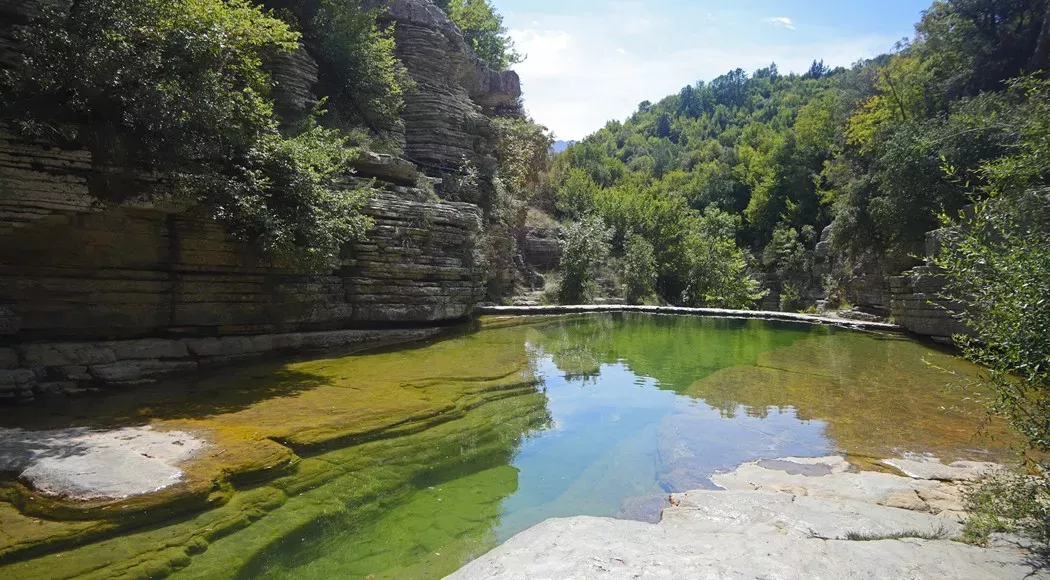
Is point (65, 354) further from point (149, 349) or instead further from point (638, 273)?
point (638, 273)

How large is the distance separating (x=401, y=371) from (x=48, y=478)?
563 cm

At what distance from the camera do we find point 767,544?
3.59m

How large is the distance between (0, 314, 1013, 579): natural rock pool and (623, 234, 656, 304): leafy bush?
13.5 m

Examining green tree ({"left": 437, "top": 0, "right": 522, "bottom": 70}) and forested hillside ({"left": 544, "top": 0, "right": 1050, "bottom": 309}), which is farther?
green tree ({"left": 437, "top": 0, "right": 522, "bottom": 70})

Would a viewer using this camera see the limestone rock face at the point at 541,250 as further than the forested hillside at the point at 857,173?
Yes

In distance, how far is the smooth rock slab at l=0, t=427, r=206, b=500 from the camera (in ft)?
14.5

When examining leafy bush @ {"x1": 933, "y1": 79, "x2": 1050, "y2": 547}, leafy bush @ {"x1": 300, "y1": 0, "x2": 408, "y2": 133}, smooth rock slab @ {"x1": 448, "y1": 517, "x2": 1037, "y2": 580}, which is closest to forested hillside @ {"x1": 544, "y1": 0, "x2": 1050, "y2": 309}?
leafy bush @ {"x1": 933, "y1": 79, "x2": 1050, "y2": 547}

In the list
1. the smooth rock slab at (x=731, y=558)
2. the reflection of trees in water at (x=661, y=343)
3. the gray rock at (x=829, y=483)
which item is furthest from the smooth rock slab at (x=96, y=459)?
the reflection of trees in water at (x=661, y=343)

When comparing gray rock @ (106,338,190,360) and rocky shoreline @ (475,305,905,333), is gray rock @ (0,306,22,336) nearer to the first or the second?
gray rock @ (106,338,190,360)

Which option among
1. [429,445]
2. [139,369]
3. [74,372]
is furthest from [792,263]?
[74,372]

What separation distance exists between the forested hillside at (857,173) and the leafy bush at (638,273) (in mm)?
224

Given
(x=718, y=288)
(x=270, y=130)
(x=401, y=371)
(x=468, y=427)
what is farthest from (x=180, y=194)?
(x=718, y=288)

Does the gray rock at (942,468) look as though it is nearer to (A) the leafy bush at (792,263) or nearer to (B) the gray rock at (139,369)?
(B) the gray rock at (139,369)

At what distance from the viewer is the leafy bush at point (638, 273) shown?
25.7 metres
